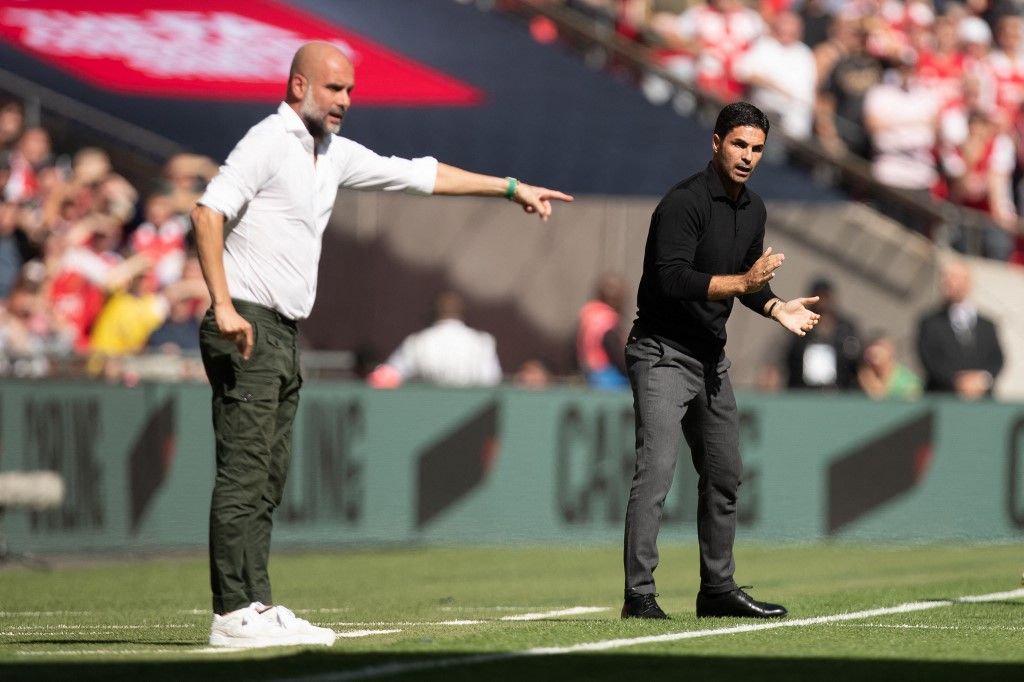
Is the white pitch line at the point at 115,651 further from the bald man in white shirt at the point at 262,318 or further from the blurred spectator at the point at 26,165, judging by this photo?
the blurred spectator at the point at 26,165

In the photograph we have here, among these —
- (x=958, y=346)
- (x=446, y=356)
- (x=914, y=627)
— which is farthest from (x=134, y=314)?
(x=914, y=627)

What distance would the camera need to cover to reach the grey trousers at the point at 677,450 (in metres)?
8.75

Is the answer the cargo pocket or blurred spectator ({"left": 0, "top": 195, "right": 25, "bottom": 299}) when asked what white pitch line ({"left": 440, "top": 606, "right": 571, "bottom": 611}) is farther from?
blurred spectator ({"left": 0, "top": 195, "right": 25, "bottom": 299})

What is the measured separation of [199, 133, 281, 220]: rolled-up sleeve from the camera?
24.8 ft

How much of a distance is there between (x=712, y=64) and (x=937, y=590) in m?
11.6

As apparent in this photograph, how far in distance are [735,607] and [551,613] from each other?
158cm

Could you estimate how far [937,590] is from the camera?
10.5 m

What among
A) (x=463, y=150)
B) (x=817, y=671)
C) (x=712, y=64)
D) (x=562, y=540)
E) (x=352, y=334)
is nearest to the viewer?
(x=817, y=671)

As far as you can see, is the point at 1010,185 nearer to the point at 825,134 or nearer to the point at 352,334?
the point at 825,134

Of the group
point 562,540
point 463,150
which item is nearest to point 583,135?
point 463,150

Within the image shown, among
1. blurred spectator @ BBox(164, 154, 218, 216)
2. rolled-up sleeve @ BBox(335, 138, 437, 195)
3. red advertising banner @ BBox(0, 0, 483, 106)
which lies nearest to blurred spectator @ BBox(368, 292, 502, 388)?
blurred spectator @ BBox(164, 154, 218, 216)

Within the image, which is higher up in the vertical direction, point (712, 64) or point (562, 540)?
point (712, 64)

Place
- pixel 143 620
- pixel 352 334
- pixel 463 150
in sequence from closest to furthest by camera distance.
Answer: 1. pixel 143 620
2. pixel 463 150
3. pixel 352 334

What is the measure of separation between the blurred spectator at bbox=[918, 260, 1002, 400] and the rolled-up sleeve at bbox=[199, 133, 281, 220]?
427 inches
